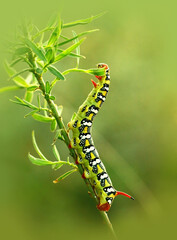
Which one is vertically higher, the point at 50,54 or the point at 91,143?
the point at 50,54

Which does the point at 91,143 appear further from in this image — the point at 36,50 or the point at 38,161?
the point at 36,50

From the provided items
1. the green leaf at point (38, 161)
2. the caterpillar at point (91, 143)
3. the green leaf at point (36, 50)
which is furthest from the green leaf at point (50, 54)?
the caterpillar at point (91, 143)

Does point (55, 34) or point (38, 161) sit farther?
point (38, 161)

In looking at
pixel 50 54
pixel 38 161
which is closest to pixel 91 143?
pixel 38 161

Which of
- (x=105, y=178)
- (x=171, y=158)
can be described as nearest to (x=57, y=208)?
(x=171, y=158)

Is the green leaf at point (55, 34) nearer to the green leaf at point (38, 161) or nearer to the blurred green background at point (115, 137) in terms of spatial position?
the green leaf at point (38, 161)

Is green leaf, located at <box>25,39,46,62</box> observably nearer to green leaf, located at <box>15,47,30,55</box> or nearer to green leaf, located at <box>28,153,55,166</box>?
green leaf, located at <box>15,47,30,55</box>

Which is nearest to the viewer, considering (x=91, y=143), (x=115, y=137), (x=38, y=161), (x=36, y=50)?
(x=36, y=50)

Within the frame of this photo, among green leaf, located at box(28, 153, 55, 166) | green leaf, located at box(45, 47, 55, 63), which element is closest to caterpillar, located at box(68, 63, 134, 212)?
green leaf, located at box(28, 153, 55, 166)

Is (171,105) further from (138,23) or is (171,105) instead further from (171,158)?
(138,23)
